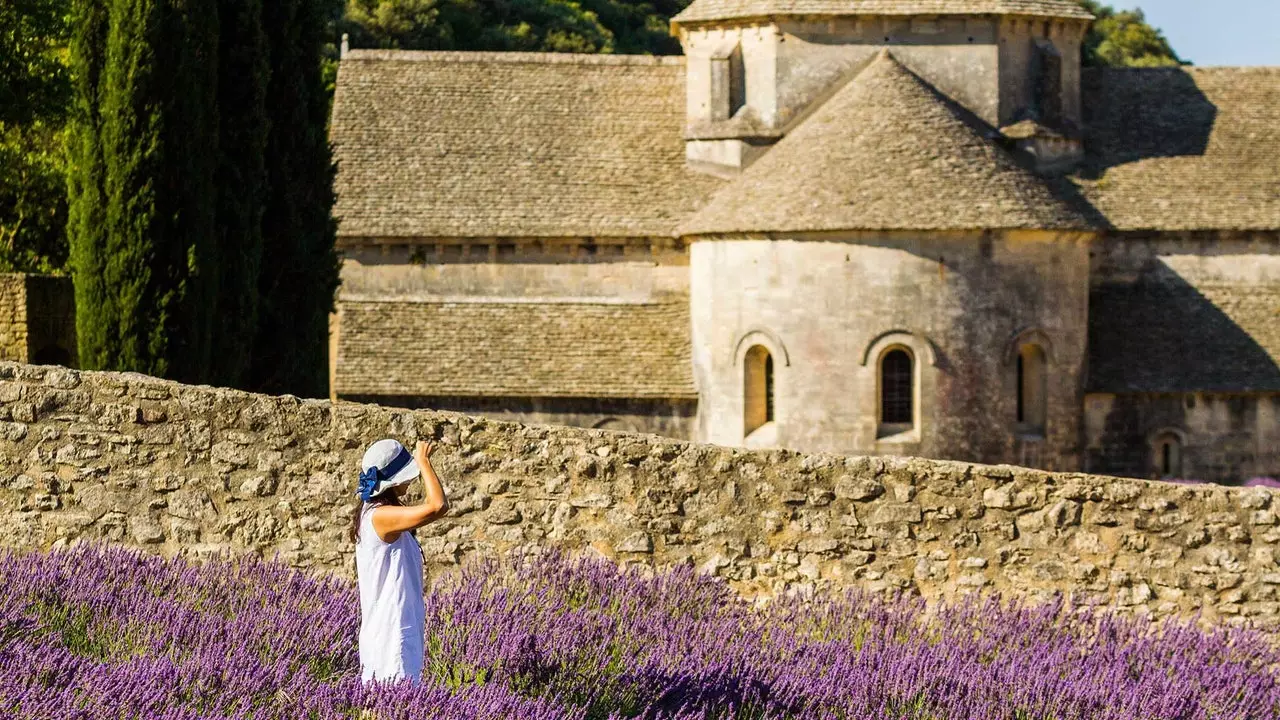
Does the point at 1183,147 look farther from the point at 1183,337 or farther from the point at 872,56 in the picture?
the point at 872,56

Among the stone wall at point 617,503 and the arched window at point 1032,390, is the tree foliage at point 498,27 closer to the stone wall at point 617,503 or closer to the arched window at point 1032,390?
the arched window at point 1032,390

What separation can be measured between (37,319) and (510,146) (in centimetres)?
1337

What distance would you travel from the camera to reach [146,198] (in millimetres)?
19047

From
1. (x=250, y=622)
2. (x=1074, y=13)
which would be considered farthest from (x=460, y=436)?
(x=1074, y=13)

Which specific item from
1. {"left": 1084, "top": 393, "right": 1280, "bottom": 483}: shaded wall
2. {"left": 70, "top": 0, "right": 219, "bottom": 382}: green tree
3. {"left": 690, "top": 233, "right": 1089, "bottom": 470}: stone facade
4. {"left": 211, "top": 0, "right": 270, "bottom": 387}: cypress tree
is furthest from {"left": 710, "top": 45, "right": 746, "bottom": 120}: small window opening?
{"left": 70, "top": 0, "right": 219, "bottom": 382}: green tree

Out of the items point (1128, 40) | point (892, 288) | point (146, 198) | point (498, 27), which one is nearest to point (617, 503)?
point (146, 198)

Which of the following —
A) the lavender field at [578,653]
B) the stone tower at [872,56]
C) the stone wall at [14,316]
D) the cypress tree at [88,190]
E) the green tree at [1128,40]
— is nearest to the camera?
the lavender field at [578,653]

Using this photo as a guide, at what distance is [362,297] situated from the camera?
100 feet

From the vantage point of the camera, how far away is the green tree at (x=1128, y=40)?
79188mm

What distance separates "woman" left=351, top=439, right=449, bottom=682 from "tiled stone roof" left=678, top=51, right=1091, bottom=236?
19.1m

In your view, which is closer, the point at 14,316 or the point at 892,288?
the point at 14,316

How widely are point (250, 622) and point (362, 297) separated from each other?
2198 cm

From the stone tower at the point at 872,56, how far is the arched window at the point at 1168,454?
511 centimetres

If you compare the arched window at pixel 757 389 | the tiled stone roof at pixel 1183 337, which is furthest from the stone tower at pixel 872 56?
the arched window at pixel 757 389
